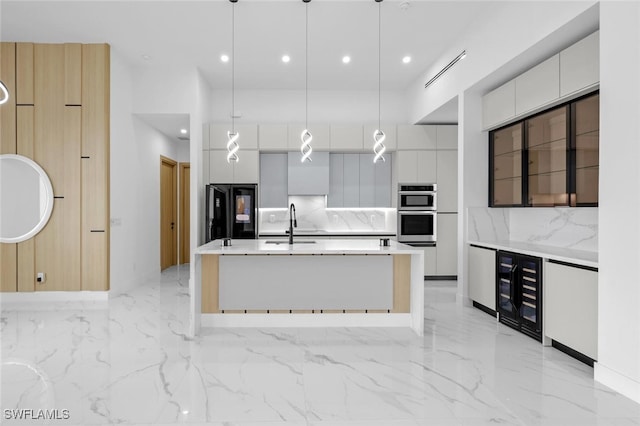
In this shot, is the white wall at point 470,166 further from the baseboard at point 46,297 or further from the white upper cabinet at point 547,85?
the baseboard at point 46,297

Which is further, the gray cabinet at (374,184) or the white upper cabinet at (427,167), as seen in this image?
the gray cabinet at (374,184)

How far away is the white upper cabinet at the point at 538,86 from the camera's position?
11.5ft

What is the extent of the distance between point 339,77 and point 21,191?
479cm

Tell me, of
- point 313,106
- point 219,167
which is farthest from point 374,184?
point 219,167

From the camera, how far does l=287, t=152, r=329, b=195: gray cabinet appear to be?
6664 millimetres

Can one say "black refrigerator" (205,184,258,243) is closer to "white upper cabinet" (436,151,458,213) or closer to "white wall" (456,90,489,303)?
"white upper cabinet" (436,151,458,213)

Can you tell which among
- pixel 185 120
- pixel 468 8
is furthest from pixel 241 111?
pixel 468 8

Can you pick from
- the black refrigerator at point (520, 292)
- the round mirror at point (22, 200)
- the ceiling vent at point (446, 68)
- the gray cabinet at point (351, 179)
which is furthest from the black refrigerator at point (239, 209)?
the black refrigerator at point (520, 292)

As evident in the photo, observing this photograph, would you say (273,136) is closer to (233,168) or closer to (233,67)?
(233,168)

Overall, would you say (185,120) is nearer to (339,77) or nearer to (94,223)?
(94,223)

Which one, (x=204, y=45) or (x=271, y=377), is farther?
(x=204, y=45)

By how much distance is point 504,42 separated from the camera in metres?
3.90

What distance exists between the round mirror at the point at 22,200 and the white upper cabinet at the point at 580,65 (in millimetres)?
5862

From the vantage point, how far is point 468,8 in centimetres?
423
